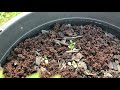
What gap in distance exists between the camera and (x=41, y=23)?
241 centimetres

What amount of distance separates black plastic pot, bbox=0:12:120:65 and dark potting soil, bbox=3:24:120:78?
0.16ft

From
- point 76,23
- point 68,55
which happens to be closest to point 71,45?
point 68,55

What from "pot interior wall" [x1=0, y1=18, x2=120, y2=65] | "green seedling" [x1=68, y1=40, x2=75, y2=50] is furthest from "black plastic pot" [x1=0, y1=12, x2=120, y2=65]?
"green seedling" [x1=68, y1=40, x2=75, y2=50]

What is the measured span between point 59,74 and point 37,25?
1.85ft

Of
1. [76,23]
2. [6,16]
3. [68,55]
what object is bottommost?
[68,55]

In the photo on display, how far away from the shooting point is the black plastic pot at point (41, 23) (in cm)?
225

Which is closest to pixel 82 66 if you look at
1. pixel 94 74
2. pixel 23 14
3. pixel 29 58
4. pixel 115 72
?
pixel 94 74

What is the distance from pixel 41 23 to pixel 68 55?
421 mm

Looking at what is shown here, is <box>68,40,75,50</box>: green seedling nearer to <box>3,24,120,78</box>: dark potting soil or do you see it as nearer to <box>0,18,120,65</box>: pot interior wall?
<box>3,24,120,78</box>: dark potting soil

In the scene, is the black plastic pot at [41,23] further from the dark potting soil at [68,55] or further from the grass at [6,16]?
the grass at [6,16]

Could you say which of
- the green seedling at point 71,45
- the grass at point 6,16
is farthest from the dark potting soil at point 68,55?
the grass at point 6,16

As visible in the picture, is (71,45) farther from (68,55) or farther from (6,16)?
(6,16)

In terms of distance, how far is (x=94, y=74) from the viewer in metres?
2.12

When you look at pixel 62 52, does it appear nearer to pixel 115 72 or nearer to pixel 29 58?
pixel 29 58
